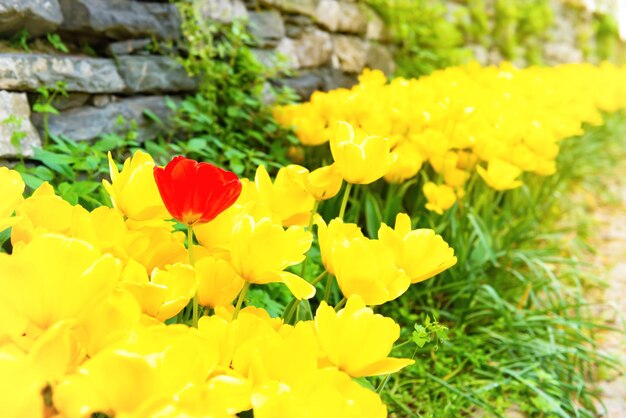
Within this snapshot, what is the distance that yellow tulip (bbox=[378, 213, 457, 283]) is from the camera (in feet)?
3.01

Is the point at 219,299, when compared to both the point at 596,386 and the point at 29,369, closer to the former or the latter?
the point at 29,369

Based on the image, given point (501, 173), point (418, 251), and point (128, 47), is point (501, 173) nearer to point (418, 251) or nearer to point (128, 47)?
point (418, 251)

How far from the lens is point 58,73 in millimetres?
1958

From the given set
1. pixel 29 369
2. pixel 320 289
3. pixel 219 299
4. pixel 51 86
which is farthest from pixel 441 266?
pixel 51 86

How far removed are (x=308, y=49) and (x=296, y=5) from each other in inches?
8.7

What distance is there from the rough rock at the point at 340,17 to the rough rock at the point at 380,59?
142mm

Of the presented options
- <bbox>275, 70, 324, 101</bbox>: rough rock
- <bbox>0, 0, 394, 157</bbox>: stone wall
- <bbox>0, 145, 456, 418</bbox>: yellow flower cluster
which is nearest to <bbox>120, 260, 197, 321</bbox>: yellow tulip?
<bbox>0, 145, 456, 418</bbox>: yellow flower cluster

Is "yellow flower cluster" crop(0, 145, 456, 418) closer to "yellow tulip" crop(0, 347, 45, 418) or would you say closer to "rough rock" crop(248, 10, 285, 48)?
"yellow tulip" crop(0, 347, 45, 418)

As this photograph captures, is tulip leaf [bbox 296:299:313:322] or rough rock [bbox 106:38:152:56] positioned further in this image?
rough rock [bbox 106:38:152:56]

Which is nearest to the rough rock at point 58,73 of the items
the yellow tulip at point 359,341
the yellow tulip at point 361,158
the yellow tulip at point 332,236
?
the yellow tulip at point 361,158

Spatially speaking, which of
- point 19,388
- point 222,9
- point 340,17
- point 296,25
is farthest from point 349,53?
point 19,388

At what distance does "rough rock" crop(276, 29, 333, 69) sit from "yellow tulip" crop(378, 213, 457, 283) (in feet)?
7.15

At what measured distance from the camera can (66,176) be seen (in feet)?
5.72

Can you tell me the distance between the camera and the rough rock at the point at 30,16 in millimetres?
1808
